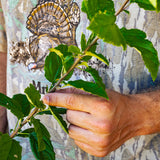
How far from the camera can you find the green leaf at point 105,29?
15cm

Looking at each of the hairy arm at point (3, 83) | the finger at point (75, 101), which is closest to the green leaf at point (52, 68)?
the finger at point (75, 101)

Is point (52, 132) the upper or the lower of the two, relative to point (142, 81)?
lower

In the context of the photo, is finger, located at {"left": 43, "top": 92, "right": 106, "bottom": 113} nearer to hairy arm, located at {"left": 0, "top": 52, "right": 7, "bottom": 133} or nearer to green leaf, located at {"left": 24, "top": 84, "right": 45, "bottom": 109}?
green leaf, located at {"left": 24, "top": 84, "right": 45, "bottom": 109}

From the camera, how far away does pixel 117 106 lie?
0.38m

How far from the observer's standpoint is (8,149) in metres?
0.27

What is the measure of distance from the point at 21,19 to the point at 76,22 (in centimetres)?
20

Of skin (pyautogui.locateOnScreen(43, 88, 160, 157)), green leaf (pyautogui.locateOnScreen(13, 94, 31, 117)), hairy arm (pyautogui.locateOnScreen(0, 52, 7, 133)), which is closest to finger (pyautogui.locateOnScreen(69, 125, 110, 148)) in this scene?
skin (pyautogui.locateOnScreen(43, 88, 160, 157))

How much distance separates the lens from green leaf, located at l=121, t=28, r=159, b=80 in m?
0.19

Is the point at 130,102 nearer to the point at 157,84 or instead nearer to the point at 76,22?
the point at 157,84

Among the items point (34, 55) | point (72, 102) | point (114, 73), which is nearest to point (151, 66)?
point (72, 102)

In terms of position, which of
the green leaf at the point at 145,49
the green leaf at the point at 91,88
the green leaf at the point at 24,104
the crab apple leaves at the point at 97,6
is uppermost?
the crab apple leaves at the point at 97,6

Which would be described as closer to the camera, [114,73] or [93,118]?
[93,118]

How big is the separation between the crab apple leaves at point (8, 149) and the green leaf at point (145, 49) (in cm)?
23

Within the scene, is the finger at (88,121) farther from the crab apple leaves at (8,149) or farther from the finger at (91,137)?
the crab apple leaves at (8,149)
